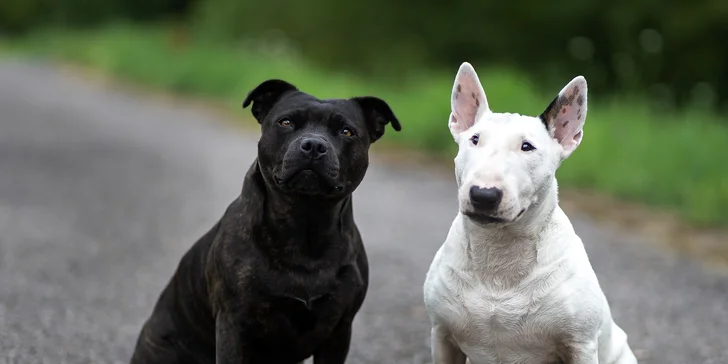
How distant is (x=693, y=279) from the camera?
7.71 m

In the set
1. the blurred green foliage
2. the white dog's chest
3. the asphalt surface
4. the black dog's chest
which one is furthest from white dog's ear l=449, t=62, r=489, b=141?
the blurred green foliage

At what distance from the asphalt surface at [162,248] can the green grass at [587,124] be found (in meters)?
0.96

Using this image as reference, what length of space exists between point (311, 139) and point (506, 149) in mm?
823

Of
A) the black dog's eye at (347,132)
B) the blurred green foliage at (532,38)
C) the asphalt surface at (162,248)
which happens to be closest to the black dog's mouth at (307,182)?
the black dog's eye at (347,132)

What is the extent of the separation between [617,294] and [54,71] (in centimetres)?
2010

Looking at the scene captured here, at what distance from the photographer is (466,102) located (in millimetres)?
4012

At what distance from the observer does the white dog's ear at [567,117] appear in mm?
3871

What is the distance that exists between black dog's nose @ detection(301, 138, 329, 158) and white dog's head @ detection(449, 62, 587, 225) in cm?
52

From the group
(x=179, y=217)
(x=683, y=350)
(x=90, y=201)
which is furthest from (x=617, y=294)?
(x=90, y=201)

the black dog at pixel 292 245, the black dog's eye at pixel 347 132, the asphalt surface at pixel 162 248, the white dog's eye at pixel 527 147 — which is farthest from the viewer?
the asphalt surface at pixel 162 248

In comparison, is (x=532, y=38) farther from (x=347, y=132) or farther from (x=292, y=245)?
(x=292, y=245)

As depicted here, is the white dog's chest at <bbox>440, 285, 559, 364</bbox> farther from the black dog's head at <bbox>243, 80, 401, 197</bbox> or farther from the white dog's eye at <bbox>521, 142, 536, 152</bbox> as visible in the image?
the black dog's head at <bbox>243, 80, 401, 197</bbox>

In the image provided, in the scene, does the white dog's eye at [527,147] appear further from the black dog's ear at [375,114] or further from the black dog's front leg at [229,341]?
the black dog's front leg at [229,341]

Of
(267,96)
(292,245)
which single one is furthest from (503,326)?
(267,96)
